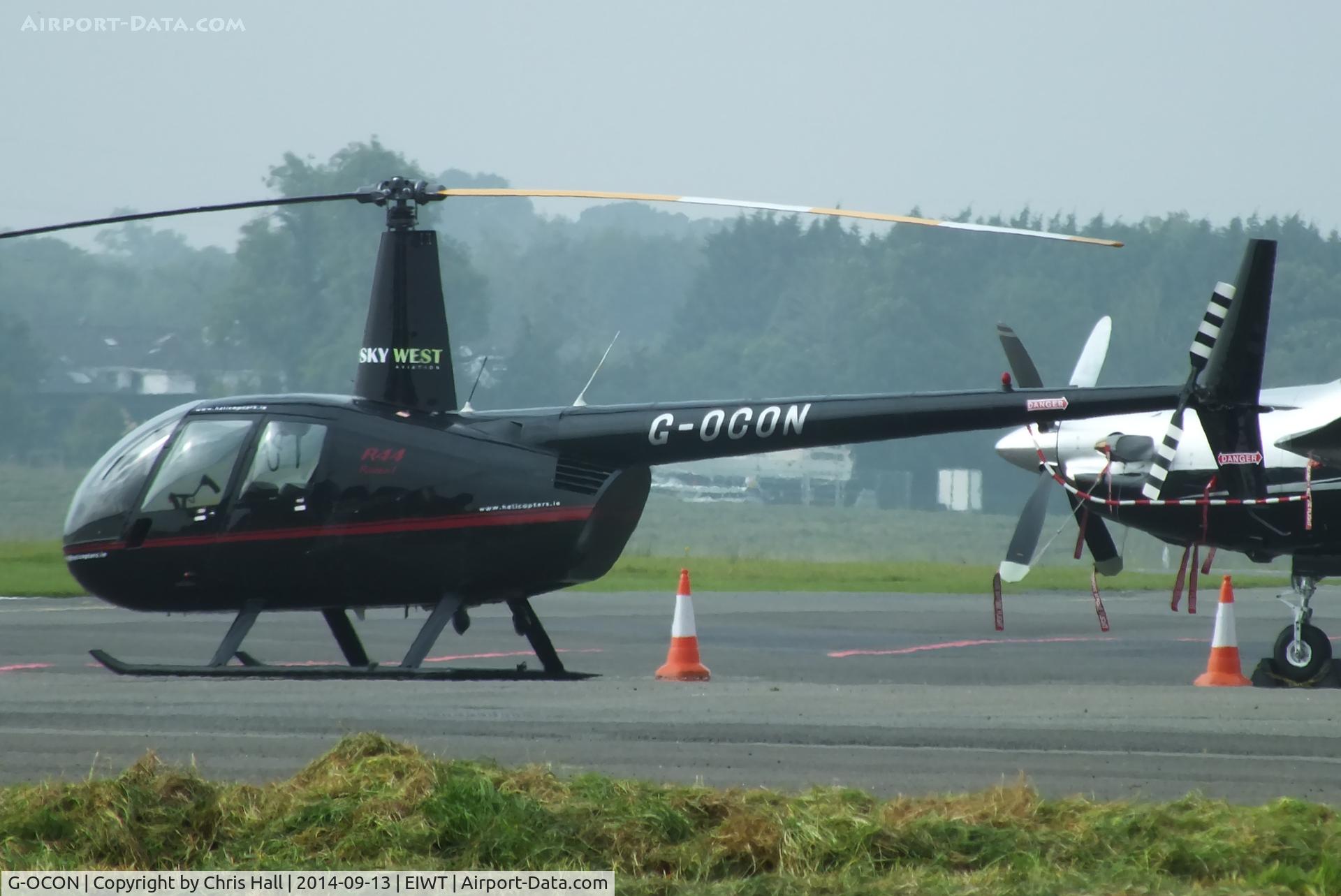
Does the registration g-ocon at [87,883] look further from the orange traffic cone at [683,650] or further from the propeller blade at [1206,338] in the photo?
the propeller blade at [1206,338]

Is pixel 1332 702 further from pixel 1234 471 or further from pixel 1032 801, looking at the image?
pixel 1032 801

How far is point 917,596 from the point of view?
80.9 feet

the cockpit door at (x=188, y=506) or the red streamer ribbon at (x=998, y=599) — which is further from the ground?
the cockpit door at (x=188, y=506)

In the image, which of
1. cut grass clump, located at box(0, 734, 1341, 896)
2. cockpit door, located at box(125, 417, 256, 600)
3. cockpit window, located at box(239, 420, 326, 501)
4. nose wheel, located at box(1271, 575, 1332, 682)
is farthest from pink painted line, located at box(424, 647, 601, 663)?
cut grass clump, located at box(0, 734, 1341, 896)

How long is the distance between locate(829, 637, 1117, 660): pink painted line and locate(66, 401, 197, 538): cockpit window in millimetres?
6666

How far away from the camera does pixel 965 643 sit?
16.8m

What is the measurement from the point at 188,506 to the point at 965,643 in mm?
8738

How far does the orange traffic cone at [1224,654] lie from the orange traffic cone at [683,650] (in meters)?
4.02

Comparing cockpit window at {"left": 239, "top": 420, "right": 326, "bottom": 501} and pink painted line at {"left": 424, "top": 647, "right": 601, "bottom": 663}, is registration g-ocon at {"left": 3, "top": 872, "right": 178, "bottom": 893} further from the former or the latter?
pink painted line at {"left": 424, "top": 647, "right": 601, "bottom": 663}

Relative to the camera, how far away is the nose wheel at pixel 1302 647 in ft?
42.9

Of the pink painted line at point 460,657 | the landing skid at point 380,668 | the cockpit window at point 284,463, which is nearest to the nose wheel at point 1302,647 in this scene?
the landing skid at point 380,668

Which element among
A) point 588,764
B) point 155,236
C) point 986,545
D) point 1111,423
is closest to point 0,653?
point 588,764

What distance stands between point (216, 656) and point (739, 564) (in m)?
24.0

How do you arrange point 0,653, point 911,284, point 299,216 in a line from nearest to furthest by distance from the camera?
point 0,653
point 299,216
point 911,284
